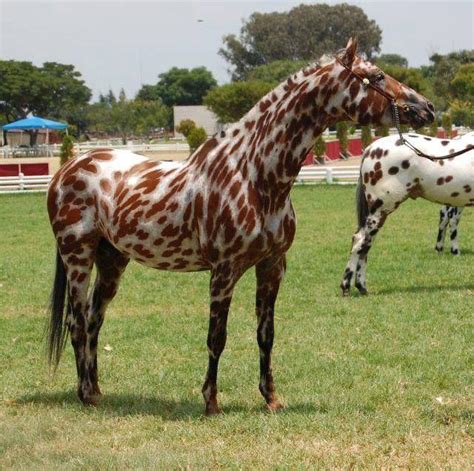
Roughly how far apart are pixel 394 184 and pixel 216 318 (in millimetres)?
5483

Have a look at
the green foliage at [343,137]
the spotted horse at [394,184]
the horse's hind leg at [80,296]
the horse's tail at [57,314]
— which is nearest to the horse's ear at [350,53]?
the horse's hind leg at [80,296]

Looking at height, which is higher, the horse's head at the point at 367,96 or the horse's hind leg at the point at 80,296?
the horse's head at the point at 367,96

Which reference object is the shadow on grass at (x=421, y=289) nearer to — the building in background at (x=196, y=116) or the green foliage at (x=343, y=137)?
the green foliage at (x=343, y=137)

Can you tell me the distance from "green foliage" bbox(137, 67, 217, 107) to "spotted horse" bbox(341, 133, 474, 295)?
105 meters

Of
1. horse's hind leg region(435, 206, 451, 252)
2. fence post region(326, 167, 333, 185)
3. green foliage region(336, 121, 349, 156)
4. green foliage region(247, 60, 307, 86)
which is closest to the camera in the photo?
horse's hind leg region(435, 206, 451, 252)

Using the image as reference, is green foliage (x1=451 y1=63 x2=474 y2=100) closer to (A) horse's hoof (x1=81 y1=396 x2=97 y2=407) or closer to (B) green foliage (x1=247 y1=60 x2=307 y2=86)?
(B) green foliage (x1=247 y1=60 x2=307 y2=86)

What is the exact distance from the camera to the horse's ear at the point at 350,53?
5.39 meters

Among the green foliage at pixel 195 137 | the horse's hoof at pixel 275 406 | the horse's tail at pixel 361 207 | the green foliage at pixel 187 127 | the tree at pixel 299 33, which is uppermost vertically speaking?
the tree at pixel 299 33

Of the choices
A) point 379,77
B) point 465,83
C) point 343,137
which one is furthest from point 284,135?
point 465,83

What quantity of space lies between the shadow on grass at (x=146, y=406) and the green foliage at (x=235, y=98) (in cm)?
5541

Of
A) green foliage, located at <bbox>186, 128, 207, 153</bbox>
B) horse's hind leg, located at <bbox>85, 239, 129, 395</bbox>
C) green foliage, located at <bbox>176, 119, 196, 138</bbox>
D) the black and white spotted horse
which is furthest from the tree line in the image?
horse's hind leg, located at <bbox>85, 239, 129, 395</bbox>

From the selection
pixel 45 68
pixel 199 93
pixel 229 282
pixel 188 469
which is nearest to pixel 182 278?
pixel 229 282

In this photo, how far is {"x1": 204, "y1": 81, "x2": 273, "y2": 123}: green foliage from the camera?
61500 millimetres

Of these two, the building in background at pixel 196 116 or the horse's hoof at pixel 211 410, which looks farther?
the building in background at pixel 196 116
